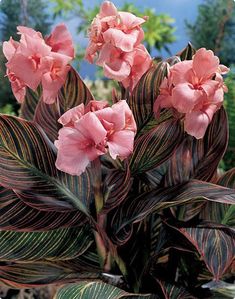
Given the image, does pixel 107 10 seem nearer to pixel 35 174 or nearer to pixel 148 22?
pixel 35 174

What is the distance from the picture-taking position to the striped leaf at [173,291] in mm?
935

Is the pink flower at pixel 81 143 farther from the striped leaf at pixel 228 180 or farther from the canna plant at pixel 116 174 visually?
the striped leaf at pixel 228 180

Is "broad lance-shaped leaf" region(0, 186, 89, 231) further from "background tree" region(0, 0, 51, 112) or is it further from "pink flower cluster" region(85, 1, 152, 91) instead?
"background tree" region(0, 0, 51, 112)

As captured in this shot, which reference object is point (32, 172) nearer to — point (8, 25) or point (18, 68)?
point (18, 68)

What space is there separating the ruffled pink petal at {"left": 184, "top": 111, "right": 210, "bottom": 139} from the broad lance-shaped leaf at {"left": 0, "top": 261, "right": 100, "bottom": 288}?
0.25 m

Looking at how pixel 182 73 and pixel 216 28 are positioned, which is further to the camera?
pixel 216 28

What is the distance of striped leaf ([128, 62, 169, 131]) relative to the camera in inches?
36.0

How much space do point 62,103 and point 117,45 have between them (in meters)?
0.18

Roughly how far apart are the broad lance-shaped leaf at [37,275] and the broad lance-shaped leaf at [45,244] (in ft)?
0.11

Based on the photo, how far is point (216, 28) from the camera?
3451 millimetres

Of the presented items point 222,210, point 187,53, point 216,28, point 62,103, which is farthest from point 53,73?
point 216,28

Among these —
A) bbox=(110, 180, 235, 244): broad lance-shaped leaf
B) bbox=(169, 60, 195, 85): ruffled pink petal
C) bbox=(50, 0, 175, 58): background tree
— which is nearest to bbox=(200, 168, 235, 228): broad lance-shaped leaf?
bbox=(110, 180, 235, 244): broad lance-shaped leaf

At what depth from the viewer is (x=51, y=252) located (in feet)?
3.14

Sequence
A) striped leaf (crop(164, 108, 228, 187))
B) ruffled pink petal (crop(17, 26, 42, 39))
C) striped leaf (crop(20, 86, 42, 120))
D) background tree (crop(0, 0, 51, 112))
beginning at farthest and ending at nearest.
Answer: background tree (crop(0, 0, 51, 112)), striped leaf (crop(20, 86, 42, 120)), striped leaf (crop(164, 108, 228, 187)), ruffled pink petal (crop(17, 26, 42, 39))
